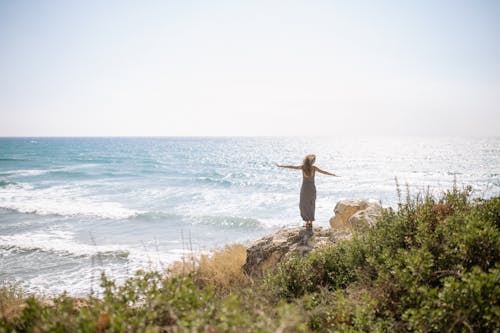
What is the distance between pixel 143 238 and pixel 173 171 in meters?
29.6

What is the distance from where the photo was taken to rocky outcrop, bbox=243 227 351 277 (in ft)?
22.1

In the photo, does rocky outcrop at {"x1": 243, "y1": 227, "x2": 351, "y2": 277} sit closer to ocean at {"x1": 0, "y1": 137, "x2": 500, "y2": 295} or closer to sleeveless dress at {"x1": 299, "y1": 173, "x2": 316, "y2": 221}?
sleeveless dress at {"x1": 299, "y1": 173, "x2": 316, "y2": 221}

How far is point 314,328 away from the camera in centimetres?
341

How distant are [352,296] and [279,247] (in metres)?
3.29

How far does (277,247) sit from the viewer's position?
280 inches

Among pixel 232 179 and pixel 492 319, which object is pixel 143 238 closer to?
pixel 492 319

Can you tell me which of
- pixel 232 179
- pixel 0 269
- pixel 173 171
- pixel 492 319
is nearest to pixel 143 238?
pixel 0 269

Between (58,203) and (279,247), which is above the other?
(279,247)

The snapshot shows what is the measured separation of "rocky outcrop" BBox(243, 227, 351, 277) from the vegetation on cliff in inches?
53.7

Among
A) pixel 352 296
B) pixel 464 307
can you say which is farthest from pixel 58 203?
pixel 464 307

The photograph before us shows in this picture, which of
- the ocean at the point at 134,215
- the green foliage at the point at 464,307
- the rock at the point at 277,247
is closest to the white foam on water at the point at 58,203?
the ocean at the point at 134,215

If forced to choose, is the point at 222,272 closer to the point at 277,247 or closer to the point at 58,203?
the point at 277,247

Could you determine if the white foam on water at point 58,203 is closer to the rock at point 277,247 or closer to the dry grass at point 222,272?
the dry grass at point 222,272

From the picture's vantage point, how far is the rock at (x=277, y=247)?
6.73m
